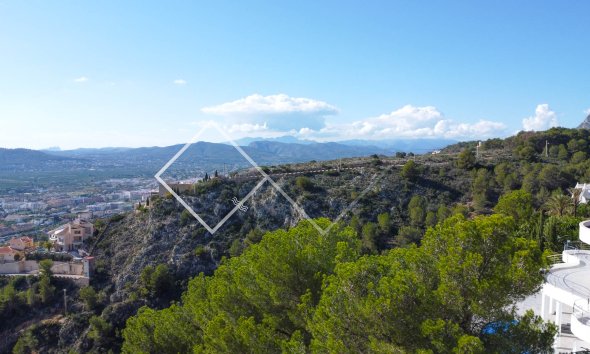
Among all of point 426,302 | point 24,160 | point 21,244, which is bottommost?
point 21,244

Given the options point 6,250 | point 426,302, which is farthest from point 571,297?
point 6,250

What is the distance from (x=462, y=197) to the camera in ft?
84.0

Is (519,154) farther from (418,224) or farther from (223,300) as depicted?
(223,300)

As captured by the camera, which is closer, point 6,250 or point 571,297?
point 571,297

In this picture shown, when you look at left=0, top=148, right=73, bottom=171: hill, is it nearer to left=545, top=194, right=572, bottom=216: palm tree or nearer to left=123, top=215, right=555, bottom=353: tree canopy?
left=545, top=194, right=572, bottom=216: palm tree

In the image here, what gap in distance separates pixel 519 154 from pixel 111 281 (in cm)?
2694

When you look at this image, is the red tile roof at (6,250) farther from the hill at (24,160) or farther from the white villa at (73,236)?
the hill at (24,160)

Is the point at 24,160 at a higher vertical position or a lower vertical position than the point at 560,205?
higher

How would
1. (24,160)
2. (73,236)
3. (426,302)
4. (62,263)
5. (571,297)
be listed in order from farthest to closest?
1. (24,160)
2. (73,236)
3. (62,263)
4. (571,297)
5. (426,302)

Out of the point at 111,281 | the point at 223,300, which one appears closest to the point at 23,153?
the point at 111,281

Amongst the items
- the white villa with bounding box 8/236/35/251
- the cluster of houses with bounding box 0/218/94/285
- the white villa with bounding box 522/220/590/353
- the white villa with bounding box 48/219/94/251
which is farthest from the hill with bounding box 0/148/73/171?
the white villa with bounding box 522/220/590/353

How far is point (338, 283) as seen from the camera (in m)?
5.86

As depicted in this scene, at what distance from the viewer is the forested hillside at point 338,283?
17.1 feet

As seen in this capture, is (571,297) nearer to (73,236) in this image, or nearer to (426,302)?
(426,302)
